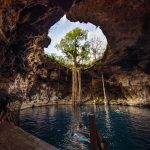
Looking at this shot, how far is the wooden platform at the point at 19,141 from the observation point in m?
8.49

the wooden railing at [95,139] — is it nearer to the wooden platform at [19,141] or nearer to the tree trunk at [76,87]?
the wooden platform at [19,141]

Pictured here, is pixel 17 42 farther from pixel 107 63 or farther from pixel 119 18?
pixel 107 63

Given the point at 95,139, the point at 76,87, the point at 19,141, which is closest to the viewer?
the point at 95,139

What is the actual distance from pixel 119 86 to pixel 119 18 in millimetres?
24970

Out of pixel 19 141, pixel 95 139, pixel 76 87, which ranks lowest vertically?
pixel 19 141

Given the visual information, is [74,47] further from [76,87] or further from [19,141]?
[19,141]

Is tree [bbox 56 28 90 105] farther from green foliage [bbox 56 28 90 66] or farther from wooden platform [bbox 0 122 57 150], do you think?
wooden platform [bbox 0 122 57 150]

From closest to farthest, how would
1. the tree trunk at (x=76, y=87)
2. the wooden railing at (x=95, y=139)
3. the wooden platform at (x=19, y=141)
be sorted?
the wooden railing at (x=95, y=139) < the wooden platform at (x=19, y=141) < the tree trunk at (x=76, y=87)

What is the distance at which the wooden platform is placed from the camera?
27.8 ft

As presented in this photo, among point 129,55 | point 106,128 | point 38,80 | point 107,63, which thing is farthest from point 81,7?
point 38,80

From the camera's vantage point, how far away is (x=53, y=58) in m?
43.2

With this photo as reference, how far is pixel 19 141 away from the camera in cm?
908

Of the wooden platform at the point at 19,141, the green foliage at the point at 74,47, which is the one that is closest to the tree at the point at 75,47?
the green foliage at the point at 74,47

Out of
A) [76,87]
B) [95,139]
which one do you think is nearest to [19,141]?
[95,139]
